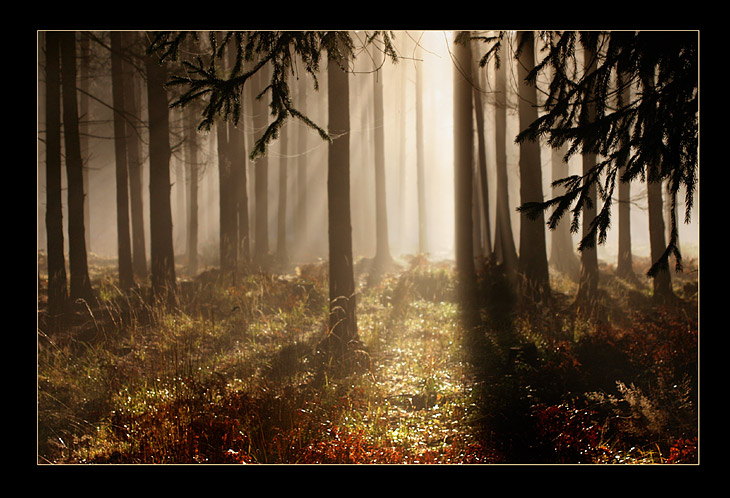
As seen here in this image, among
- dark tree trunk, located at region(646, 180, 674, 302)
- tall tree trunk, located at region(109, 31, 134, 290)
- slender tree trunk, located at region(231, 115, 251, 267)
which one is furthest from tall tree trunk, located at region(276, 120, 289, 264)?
dark tree trunk, located at region(646, 180, 674, 302)

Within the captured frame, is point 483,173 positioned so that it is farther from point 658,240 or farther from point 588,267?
point 658,240

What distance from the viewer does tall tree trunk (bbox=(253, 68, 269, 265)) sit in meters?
3.64

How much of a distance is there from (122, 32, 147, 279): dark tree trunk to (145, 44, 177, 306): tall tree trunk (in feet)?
0.34

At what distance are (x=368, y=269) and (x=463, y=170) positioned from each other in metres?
1.69

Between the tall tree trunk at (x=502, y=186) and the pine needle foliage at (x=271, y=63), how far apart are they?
162 centimetres

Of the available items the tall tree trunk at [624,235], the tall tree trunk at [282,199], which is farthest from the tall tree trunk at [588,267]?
the tall tree trunk at [282,199]

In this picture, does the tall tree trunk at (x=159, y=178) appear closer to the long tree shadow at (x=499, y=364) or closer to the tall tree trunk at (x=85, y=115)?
the tall tree trunk at (x=85, y=115)

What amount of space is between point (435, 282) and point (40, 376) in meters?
3.68

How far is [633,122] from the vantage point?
2.53m

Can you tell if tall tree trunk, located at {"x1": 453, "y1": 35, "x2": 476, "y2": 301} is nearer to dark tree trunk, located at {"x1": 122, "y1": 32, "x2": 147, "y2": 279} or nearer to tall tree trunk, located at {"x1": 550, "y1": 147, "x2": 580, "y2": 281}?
tall tree trunk, located at {"x1": 550, "y1": 147, "x2": 580, "y2": 281}

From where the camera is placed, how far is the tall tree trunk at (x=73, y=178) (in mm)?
3375

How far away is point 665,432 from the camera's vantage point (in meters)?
2.88

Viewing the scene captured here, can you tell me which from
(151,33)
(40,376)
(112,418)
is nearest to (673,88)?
(151,33)
